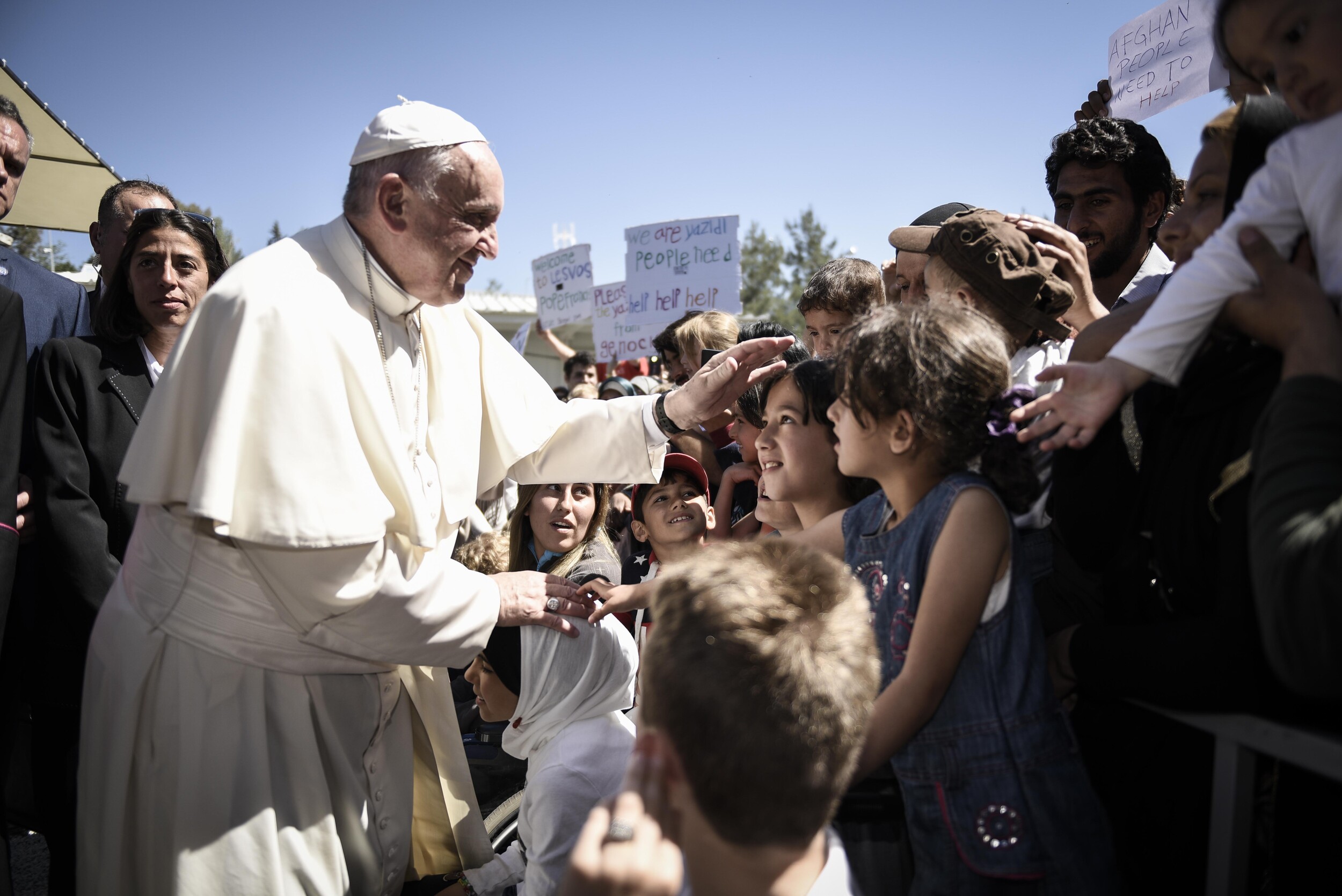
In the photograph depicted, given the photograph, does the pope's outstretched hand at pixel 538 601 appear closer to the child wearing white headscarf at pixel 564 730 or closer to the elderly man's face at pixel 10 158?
the child wearing white headscarf at pixel 564 730

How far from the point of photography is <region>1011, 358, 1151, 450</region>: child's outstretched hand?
1.53m

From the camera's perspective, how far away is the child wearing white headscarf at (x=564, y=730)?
268 centimetres

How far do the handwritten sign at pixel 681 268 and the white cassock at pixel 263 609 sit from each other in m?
5.61

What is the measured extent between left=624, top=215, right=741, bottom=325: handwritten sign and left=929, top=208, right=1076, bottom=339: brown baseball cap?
533 centimetres

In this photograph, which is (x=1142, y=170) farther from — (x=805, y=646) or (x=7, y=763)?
(x=7, y=763)

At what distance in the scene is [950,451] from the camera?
1.91 metres

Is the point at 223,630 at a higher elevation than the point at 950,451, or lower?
lower

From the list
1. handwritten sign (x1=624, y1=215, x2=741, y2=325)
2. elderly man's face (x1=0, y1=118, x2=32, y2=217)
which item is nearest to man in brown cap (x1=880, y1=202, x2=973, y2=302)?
Result: elderly man's face (x1=0, y1=118, x2=32, y2=217)

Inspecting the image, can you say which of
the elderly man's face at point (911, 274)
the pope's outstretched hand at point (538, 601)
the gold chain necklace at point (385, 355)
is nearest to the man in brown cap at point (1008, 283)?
the elderly man's face at point (911, 274)

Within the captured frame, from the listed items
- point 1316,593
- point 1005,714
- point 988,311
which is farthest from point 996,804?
point 988,311

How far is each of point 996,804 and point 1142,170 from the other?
282 centimetres

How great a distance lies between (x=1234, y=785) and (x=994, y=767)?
0.41 metres

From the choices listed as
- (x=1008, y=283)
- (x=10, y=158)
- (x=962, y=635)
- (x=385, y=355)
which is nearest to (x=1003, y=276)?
(x=1008, y=283)

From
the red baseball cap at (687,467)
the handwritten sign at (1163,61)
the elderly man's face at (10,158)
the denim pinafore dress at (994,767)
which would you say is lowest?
the denim pinafore dress at (994,767)
